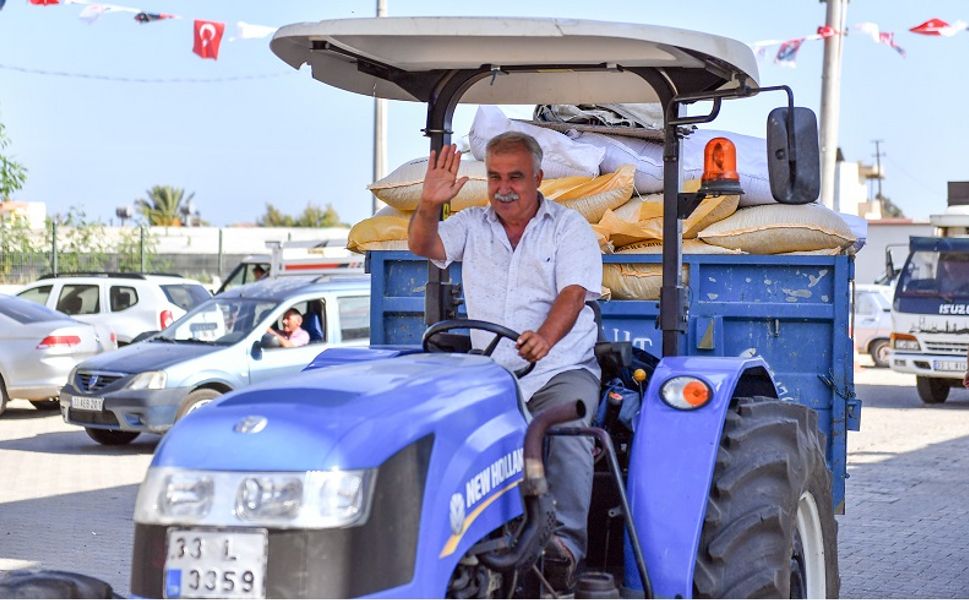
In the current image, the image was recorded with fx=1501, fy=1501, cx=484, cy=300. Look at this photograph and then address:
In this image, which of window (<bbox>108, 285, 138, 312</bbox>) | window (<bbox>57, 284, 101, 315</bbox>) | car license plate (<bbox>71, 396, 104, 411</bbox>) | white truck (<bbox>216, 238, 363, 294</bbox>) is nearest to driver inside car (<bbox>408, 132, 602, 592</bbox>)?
car license plate (<bbox>71, 396, 104, 411</bbox>)

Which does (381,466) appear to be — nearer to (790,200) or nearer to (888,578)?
(790,200)

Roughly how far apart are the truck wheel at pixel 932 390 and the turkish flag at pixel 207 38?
35.7 feet

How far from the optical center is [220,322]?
15352 mm

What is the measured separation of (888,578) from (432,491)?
5297 mm

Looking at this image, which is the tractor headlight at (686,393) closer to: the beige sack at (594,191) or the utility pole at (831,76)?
the beige sack at (594,191)

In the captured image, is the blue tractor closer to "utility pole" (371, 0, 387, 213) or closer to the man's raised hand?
the man's raised hand

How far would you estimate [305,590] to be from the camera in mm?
3520

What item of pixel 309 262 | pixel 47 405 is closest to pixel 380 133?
pixel 309 262

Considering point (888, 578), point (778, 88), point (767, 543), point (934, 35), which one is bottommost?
point (888, 578)

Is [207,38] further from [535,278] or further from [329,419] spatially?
[329,419]

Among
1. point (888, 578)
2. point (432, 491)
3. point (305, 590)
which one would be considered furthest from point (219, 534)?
point (888, 578)

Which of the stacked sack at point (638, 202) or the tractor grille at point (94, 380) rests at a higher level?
the stacked sack at point (638, 202)

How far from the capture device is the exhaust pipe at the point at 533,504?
4.01 m

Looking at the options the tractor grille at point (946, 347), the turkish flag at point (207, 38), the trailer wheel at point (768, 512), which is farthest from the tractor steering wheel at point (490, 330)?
the tractor grille at point (946, 347)
